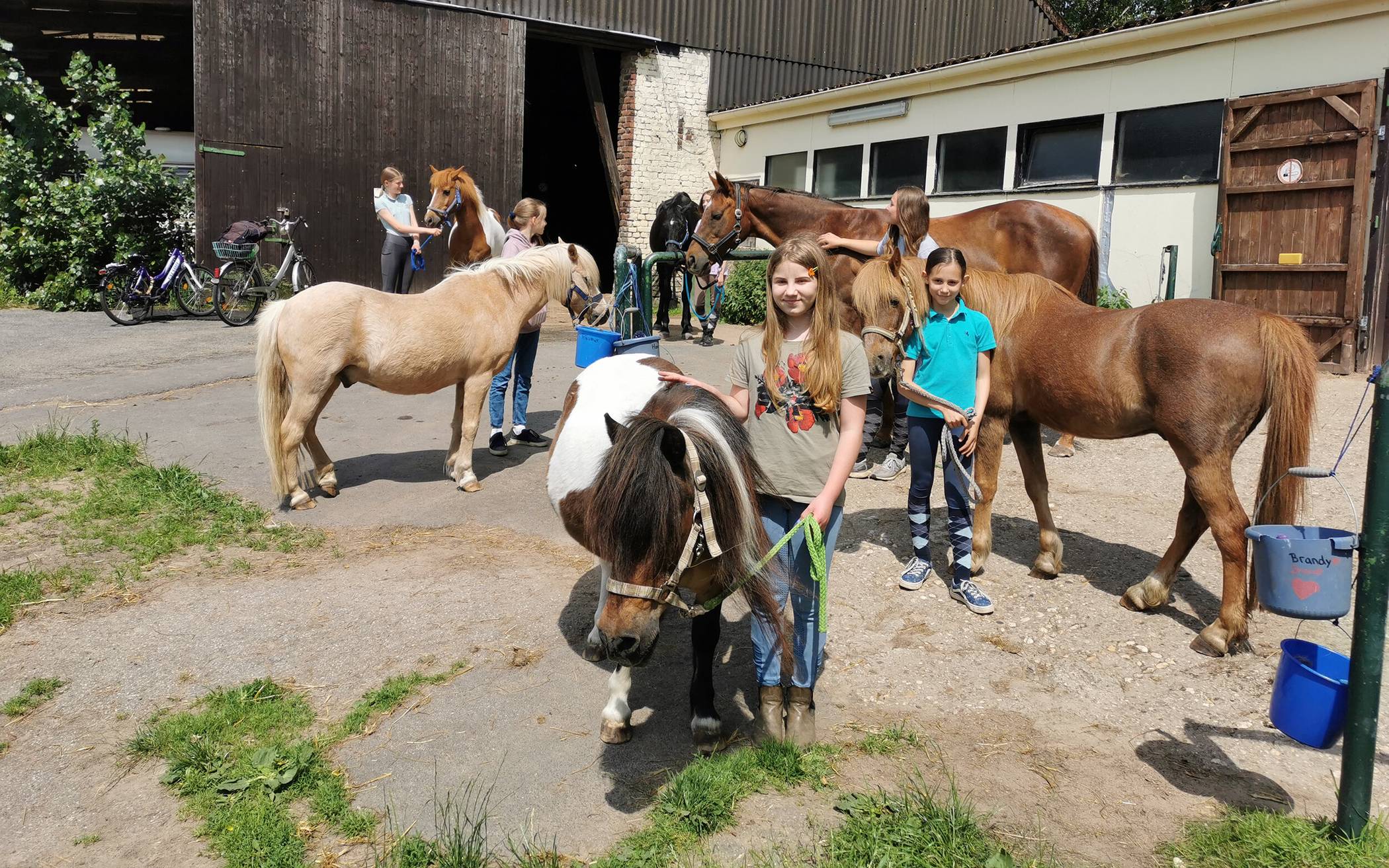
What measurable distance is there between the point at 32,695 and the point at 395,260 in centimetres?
759

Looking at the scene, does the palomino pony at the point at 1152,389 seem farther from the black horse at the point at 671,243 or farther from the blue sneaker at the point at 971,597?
the black horse at the point at 671,243

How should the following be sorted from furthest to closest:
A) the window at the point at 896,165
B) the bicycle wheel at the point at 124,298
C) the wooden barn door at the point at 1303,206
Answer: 1. the window at the point at 896,165
2. the bicycle wheel at the point at 124,298
3. the wooden barn door at the point at 1303,206

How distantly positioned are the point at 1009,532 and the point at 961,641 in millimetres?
1590

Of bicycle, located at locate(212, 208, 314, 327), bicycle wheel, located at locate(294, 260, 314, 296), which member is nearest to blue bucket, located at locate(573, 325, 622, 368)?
bicycle wheel, located at locate(294, 260, 314, 296)

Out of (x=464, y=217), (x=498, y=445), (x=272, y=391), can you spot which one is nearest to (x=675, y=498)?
(x=272, y=391)

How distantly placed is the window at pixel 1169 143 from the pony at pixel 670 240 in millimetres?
6083

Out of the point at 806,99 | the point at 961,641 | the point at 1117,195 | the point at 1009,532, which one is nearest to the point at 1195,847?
the point at 961,641

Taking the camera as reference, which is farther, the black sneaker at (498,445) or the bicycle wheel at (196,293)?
the bicycle wheel at (196,293)

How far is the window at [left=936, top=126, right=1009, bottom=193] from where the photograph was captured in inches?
542

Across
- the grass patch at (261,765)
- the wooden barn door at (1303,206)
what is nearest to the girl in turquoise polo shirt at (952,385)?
the grass patch at (261,765)

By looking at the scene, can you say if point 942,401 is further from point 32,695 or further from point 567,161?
point 567,161

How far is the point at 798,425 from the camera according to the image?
310cm

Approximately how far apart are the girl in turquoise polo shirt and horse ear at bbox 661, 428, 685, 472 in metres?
2.05

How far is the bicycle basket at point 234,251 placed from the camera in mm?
13617
